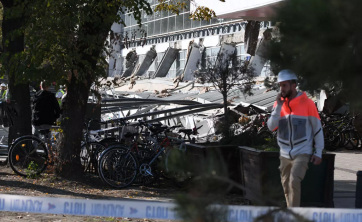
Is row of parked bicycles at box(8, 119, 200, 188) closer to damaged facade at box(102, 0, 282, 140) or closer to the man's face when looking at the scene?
the man's face

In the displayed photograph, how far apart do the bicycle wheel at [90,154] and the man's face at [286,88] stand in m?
5.82

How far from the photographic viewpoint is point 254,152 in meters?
9.19

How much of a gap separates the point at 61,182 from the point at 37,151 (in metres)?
1.43

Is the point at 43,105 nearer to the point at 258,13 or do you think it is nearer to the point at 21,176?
the point at 21,176

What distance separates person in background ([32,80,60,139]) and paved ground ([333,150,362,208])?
5.32m

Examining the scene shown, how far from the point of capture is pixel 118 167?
11289mm

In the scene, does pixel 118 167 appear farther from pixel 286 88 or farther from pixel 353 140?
pixel 353 140

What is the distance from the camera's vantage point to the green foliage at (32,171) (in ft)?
38.5

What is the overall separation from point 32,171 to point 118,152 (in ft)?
5.24

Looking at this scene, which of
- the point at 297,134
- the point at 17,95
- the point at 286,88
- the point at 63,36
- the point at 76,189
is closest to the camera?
the point at 286,88

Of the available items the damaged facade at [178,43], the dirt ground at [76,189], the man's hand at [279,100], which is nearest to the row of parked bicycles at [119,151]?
the dirt ground at [76,189]

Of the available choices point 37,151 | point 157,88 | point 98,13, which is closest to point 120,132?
point 37,151

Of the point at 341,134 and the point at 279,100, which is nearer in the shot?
the point at 279,100

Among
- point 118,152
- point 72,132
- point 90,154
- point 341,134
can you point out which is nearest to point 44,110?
point 90,154
